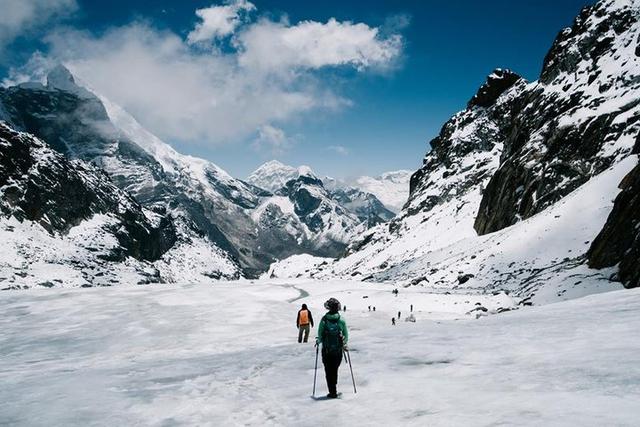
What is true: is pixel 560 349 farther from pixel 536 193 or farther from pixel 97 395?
pixel 536 193

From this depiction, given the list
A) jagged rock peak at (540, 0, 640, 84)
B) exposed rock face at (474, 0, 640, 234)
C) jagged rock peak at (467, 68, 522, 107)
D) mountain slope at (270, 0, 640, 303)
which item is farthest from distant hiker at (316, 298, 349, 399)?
jagged rock peak at (467, 68, 522, 107)

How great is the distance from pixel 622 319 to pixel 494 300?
911 inches

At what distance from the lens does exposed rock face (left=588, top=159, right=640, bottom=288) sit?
87.8 feet

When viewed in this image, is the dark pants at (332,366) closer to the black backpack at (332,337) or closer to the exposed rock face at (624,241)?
the black backpack at (332,337)

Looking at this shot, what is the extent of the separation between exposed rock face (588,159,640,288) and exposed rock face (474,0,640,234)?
Result: 28.7m

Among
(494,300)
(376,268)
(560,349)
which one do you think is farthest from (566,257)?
(376,268)

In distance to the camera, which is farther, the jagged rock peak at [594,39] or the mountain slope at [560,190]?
the jagged rock peak at [594,39]

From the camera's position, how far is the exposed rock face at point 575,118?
6125 cm

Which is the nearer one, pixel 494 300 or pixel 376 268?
pixel 494 300

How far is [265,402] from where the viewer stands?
436 inches

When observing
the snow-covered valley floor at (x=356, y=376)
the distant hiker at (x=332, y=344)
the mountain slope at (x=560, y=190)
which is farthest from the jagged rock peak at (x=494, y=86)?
the distant hiker at (x=332, y=344)

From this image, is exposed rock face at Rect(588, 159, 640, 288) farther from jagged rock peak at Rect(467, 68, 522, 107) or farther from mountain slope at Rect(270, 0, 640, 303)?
jagged rock peak at Rect(467, 68, 522, 107)

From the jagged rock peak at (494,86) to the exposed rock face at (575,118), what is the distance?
77178mm

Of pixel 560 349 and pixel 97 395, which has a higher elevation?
pixel 560 349
